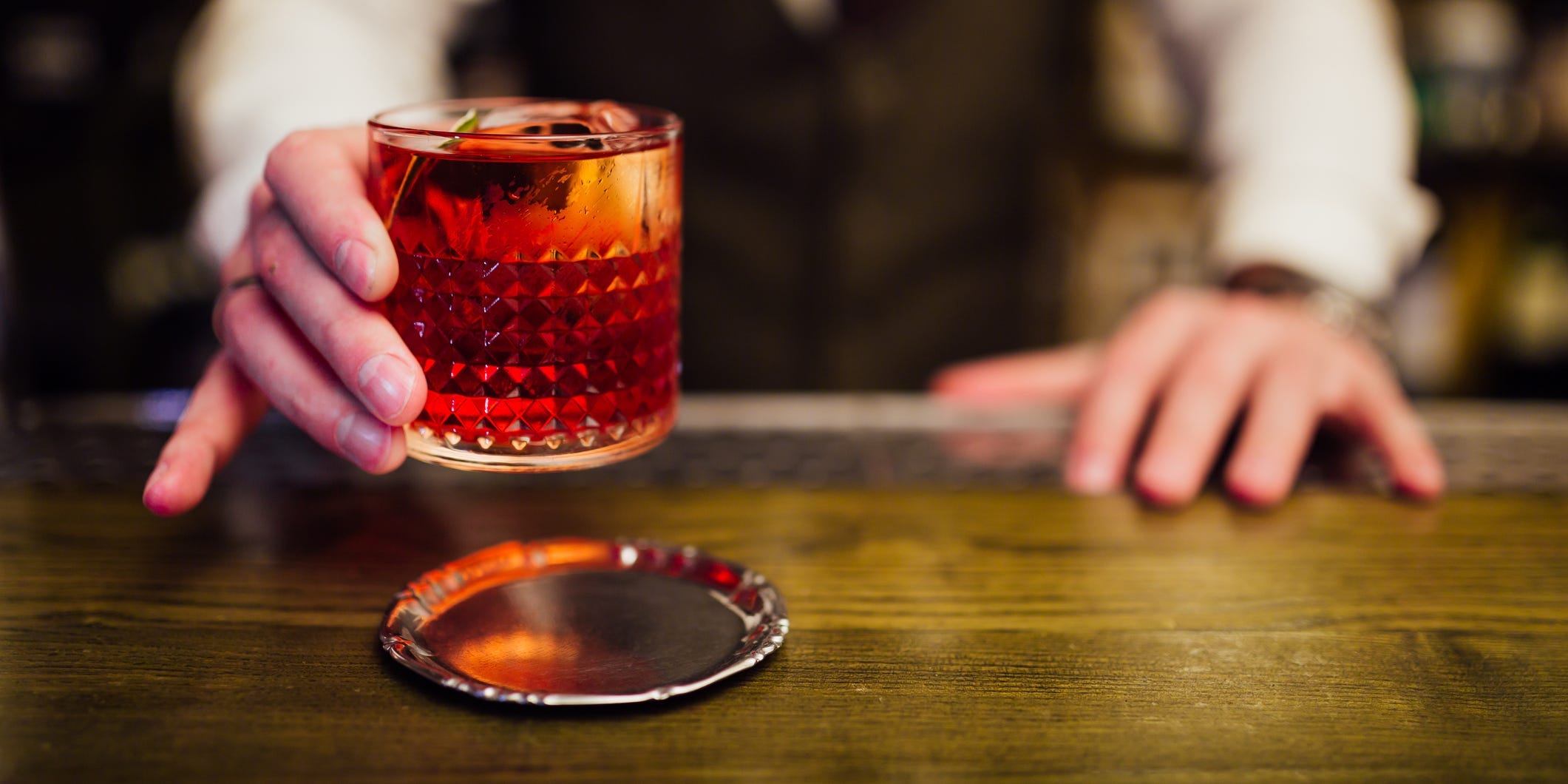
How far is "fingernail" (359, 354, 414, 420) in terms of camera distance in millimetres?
606

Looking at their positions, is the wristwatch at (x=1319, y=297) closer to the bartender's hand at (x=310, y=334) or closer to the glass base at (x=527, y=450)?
the glass base at (x=527, y=450)

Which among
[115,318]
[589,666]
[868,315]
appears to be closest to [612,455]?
[589,666]

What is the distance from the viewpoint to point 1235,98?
152 cm

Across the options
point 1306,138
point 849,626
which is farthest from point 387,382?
point 1306,138

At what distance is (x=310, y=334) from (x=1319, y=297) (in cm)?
102

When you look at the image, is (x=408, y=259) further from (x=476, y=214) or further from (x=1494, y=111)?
(x=1494, y=111)

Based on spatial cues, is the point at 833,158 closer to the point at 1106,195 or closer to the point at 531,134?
the point at 531,134

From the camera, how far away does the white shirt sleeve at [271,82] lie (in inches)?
39.2

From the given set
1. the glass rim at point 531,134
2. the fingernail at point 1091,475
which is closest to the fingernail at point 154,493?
the glass rim at point 531,134

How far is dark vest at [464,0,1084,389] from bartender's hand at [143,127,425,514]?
3.02 ft

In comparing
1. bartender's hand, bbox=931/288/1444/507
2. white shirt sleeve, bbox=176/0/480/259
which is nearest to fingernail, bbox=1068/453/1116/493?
bartender's hand, bbox=931/288/1444/507

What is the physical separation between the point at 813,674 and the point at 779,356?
3.80ft

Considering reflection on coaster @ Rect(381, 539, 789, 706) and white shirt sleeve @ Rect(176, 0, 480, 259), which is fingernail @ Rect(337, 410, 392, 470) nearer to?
reflection on coaster @ Rect(381, 539, 789, 706)

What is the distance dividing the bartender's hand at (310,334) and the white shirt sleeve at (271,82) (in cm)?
26
